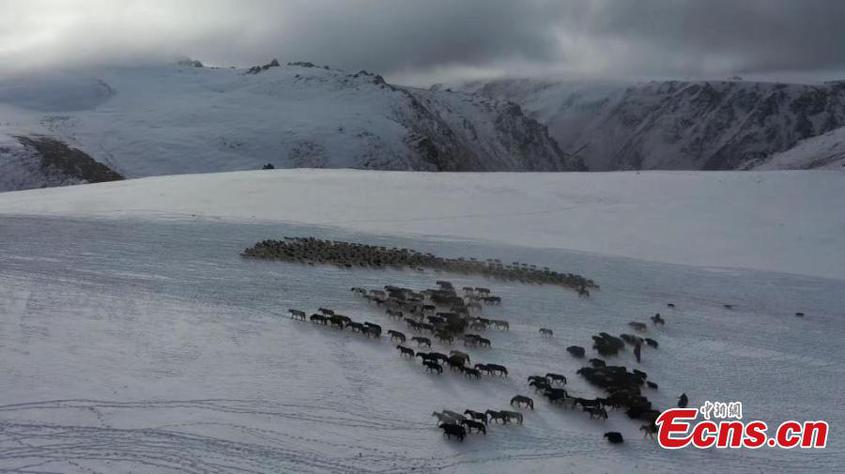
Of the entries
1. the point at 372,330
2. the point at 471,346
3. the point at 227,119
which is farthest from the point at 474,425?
the point at 227,119

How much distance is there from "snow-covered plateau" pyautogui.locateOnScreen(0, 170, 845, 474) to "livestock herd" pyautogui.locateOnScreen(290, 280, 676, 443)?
0.95 feet

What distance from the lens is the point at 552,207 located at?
47.8 metres

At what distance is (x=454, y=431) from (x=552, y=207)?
112 ft

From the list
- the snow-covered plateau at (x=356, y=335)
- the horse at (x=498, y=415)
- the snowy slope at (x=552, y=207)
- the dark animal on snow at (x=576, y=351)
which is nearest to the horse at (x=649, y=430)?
the snow-covered plateau at (x=356, y=335)

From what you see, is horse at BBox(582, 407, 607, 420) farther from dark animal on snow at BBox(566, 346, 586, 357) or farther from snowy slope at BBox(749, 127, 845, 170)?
snowy slope at BBox(749, 127, 845, 170)

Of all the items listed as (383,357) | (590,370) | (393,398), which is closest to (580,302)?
(590,370)

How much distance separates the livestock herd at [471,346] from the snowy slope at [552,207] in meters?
13.5

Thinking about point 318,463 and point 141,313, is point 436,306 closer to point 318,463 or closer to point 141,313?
point 141,313

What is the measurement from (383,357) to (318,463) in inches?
233

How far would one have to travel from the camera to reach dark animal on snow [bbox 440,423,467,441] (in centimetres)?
1509

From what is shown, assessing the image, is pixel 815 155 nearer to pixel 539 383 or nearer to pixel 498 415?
pixel 539 383

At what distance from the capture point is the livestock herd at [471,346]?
16.3 meters

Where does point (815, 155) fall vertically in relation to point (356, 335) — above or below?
above

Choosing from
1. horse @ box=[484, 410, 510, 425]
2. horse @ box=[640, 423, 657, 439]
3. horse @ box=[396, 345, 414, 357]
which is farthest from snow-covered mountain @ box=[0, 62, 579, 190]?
horse @ box=[640, 423, 657, 439]
